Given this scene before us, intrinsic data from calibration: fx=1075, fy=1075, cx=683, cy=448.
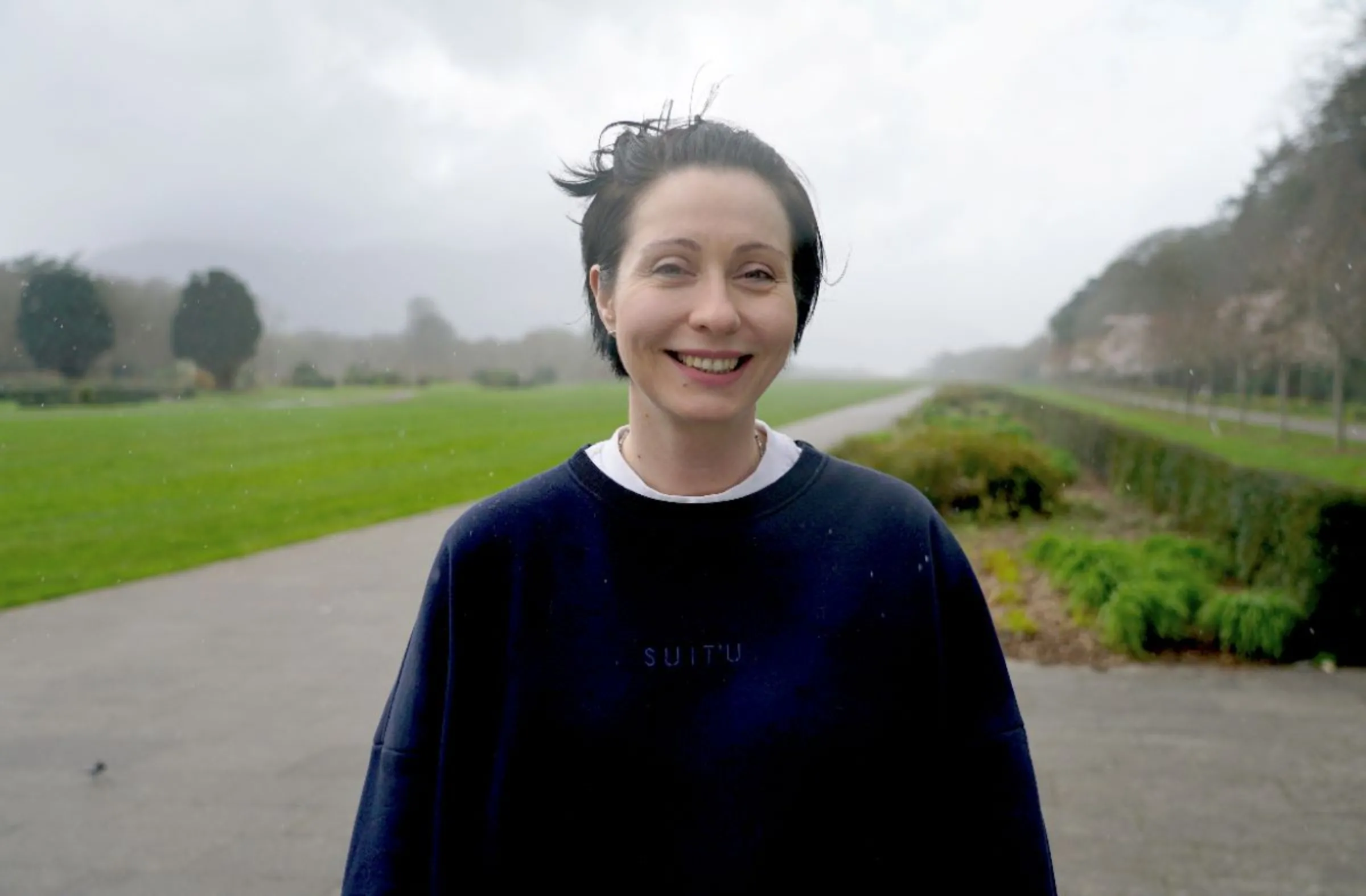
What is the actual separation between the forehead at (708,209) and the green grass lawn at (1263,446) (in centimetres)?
501

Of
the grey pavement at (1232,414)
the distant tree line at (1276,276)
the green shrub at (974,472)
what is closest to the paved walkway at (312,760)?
the distant tree line at (1276,276)

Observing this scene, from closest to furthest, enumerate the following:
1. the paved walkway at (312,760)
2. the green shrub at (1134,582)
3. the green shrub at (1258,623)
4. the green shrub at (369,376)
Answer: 1. the green shrub at (369,376)
2. the paved walkway at (312,760)
3. the green shrub at (1258,623)
4. the green shrub at (1134,582)

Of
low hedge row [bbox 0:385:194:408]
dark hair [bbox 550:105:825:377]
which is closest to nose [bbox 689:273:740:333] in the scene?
dark hair [bbox 550:105:825:377]

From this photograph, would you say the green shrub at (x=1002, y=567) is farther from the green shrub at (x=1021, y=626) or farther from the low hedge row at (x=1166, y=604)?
the green shrub at (x=1021, y=626)

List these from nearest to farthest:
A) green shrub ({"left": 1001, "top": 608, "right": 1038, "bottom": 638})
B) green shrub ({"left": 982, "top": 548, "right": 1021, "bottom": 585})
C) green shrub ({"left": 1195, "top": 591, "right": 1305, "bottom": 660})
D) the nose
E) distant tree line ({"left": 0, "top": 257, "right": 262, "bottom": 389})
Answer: the nose
distant tree line ({"left": 0, "top": 257, "right": 262, "bottom": 389})
green shrub ({"left": 1195, "top": 591, "right": 1305, "bottom": 660})
green shrub ({"left": 1001, "top": 608, "right": 1038, "bottom": 638})
green shrub ({"left": 982, "top": 548, "right": 1021, "bottom": 585})

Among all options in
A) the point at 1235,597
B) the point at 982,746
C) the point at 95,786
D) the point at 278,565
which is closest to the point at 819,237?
the point at 982,746

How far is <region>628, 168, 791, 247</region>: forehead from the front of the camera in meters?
1.09

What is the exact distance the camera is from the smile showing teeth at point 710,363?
111 centimetres

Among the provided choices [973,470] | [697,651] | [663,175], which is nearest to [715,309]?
[663,175]

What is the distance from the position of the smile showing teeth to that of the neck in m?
0.07

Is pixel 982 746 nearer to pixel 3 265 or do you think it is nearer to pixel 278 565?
pixel 3 265

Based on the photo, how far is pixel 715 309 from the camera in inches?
42.5

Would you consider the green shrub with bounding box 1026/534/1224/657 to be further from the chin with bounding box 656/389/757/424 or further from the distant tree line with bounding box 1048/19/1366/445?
the chin with bounding box 656/389/757/424

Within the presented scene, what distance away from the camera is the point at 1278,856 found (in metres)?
3.06
